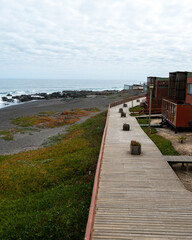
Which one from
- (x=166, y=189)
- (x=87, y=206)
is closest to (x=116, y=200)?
(x=87, y=206)

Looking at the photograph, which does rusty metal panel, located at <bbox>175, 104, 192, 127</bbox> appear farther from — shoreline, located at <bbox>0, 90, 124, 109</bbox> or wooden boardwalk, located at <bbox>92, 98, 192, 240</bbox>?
shoreline, located at <bbox>0, 90, 124, 109</bbox>

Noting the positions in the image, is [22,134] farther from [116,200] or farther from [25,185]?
[116,200]

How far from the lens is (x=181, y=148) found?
1723cm

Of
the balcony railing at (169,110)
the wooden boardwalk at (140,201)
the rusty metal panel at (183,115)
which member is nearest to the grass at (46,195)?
the wooden boardwalk at (140,201)

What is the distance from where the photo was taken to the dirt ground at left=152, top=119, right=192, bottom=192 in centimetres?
1192

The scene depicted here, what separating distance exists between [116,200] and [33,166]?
9.46m

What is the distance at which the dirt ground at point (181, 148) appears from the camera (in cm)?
1192

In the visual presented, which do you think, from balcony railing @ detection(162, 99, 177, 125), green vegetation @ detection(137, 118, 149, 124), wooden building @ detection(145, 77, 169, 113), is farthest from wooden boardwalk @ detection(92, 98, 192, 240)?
wooden building @ detection(145, 77, 169, 113)

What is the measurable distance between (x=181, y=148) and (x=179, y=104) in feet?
22.6

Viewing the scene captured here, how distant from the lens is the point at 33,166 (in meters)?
15.8

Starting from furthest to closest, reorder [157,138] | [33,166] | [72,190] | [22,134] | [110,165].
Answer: [22,134] < [157,138] < [33,166] < [110,165] < [72,190]

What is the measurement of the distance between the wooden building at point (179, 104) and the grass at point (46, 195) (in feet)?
32.7

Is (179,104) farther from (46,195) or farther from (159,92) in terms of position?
(46,195)

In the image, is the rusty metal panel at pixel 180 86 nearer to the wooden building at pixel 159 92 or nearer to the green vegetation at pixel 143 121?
the green vegetation at pixel 143 121
